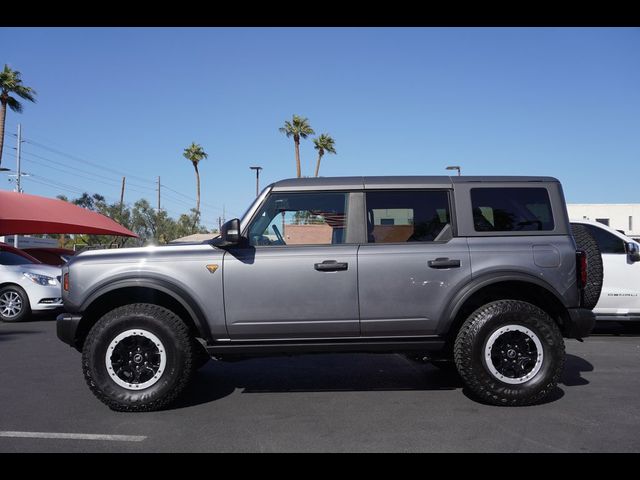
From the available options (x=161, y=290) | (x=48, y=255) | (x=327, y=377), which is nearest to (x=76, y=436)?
(x=161, y=290)

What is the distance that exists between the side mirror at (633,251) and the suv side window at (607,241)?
142 mm

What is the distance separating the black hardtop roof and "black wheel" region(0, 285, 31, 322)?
25.7ft

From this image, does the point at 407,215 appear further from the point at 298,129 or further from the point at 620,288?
the point at 298,129

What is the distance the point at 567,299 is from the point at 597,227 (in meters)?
4.04

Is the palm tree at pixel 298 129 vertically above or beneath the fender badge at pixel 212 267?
above

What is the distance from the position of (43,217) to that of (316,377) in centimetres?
1559

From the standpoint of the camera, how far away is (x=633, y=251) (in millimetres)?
7473

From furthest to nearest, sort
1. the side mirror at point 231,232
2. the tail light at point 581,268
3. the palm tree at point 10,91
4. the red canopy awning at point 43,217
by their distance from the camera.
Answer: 1. the palm tree at point 10,91
2. the red canopy awning at point 43,217
3. the tail light at point 581,268
4. the side mirror at point 231,232

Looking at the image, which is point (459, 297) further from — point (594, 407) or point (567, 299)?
point (594, 407)


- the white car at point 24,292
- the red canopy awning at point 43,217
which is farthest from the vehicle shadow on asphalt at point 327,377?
the red canopy awning at point 43,217

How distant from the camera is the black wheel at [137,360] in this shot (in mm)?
4305

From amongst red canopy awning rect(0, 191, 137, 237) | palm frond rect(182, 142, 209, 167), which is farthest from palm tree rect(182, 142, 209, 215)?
red canopy awning rect(0, 191, 137, 237)

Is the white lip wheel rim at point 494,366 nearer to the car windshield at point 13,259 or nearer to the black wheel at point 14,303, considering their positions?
the black wheel at point 14,303
